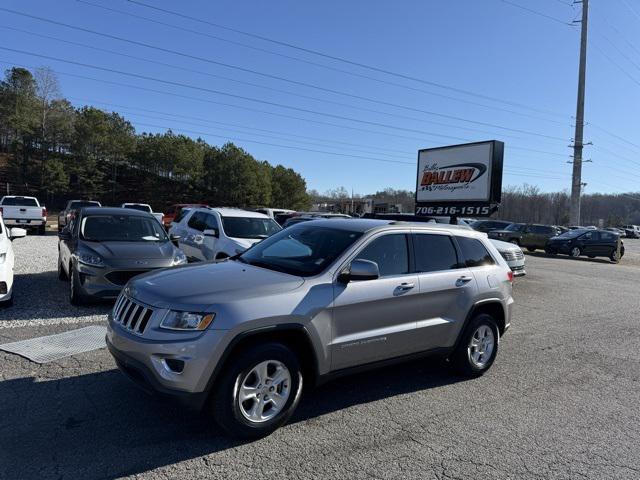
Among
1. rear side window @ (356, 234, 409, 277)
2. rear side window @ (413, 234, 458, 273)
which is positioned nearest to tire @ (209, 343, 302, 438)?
rear side window @ (356, 234, 409, 277)

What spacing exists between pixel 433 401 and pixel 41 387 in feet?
12.0

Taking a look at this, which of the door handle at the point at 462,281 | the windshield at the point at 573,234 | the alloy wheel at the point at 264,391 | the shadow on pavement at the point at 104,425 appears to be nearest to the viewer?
the shadow on pavement at the point at 104,425

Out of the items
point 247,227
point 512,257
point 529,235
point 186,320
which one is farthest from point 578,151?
point 186,320

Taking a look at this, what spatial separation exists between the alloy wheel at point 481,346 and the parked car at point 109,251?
481 centimetres

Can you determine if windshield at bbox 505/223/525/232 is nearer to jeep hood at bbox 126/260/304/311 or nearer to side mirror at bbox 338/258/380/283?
side mirror at bbox 338/258/380/283

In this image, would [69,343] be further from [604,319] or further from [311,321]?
[604,319]

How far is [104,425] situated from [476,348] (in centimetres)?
377

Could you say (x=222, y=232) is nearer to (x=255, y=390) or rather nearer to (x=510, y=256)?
(x=255, y=390)

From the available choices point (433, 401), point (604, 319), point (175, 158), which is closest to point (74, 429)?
point (433, 401)

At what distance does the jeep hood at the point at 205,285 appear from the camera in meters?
3.48

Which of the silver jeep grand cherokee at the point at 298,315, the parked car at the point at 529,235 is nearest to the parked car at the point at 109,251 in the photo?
the silver jeep grand cherokee at the point at 298,315

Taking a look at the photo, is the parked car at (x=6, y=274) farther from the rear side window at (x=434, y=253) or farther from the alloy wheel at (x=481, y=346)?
the alloy wheel at (x=481, y=346)

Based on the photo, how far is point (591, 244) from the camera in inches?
995

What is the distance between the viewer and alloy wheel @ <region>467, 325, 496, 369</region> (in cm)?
517
